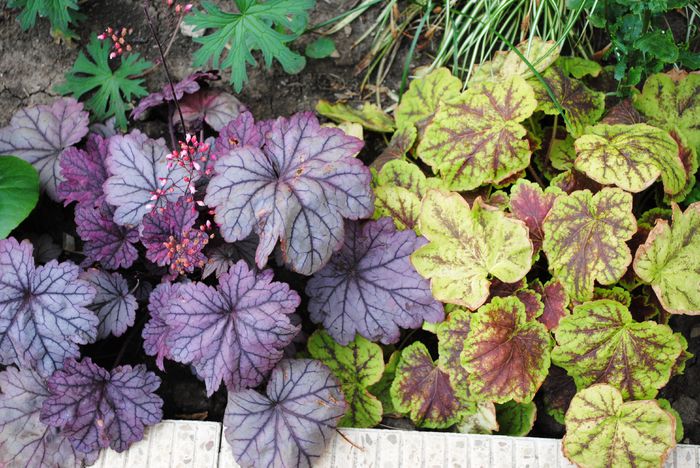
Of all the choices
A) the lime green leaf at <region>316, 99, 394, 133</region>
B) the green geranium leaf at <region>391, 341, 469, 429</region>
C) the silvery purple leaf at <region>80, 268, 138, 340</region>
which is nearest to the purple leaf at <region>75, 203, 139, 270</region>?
the silvery purple leaf at <region>80, 268, 138, 340</region>

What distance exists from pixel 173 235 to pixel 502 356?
3.39ft

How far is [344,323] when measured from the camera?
199 centimetres

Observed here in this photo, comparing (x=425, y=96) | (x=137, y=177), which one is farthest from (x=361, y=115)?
(x=137, y=177)

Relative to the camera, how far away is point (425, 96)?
91.8 inches

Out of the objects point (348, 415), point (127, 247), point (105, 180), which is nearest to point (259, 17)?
point (105, 180)

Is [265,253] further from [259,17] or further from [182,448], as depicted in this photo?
[259,17]

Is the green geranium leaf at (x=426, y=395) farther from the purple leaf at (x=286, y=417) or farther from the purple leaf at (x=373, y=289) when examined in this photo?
the purple leaf at (x=286, y=417)

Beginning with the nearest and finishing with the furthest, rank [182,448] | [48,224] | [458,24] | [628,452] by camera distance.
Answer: [628,452] → [182,448] → [48,224] → [458,24]

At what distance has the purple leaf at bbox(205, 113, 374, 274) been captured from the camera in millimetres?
1783

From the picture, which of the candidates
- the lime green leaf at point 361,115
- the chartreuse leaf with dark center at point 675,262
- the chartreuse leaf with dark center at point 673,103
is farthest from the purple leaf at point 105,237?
the chartreuse leaf with dark center at point 673,103

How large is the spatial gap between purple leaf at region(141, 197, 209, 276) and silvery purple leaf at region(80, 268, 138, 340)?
18cm

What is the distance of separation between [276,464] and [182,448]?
33cm

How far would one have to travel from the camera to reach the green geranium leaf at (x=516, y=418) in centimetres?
202

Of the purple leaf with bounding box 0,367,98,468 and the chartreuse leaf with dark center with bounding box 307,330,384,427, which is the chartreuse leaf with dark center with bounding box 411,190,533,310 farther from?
the purple leaf with bounding box 0,367,98,468
